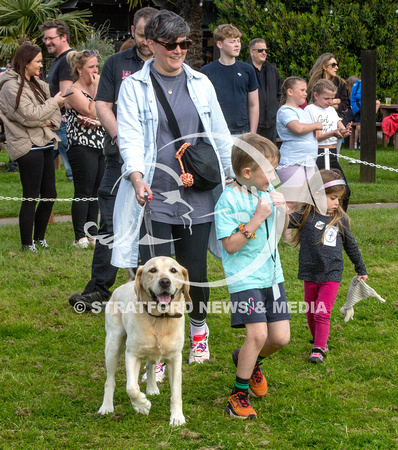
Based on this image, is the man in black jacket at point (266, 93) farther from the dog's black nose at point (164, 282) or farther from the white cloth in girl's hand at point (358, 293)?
the dog's black nose at point (164, 282)

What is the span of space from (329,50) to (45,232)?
13.4 metres

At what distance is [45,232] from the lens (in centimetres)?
943

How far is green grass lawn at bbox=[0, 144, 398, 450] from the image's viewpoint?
3791 mm

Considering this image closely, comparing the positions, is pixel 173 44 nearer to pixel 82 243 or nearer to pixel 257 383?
pixel 257 383

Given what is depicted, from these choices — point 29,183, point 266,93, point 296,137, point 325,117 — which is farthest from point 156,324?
point 266,93

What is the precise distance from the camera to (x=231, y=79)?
9.33 meters

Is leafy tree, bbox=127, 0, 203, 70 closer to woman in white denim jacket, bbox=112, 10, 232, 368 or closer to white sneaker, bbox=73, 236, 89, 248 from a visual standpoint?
white sneaker, bbox=73, 236, 89, 248

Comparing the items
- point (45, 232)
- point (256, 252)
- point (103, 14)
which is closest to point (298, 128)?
point (45, 232)

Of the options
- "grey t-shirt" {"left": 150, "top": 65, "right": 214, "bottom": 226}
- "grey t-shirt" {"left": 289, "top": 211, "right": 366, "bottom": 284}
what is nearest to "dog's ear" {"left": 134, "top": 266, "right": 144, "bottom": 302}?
"grey t-shirt" {"left": 150, "top": 65, "right": 214, "bottom": 226}

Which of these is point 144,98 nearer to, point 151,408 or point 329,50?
point 151,408

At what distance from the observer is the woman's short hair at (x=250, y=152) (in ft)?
13.2

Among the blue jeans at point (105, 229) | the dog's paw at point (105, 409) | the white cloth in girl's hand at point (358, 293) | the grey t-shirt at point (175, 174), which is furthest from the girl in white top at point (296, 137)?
the dog's paw at point (105, 409)

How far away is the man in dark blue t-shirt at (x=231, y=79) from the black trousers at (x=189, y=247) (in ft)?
16.3

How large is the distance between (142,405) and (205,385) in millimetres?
723
